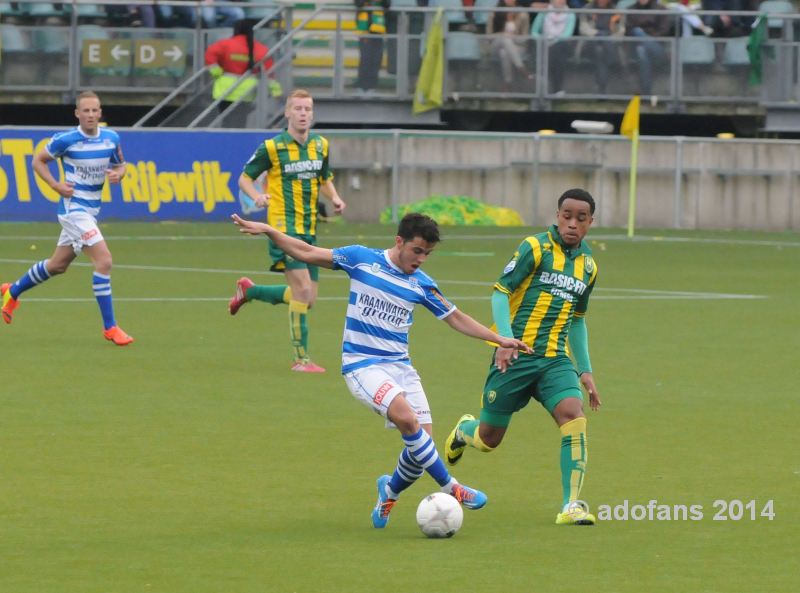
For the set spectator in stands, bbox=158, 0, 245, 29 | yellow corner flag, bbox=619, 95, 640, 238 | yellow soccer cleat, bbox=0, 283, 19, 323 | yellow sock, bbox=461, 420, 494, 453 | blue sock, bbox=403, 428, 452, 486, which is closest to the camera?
blue sock, bbox=403, 428, 452, 486

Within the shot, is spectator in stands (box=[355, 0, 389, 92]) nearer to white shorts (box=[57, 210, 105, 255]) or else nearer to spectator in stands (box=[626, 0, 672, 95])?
spectator in stands (box=[626, 0, 672, 95])

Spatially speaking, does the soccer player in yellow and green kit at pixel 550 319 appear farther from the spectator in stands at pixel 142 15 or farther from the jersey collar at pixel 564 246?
the spectator in stands at pixel 142 15

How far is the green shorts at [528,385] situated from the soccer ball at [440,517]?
85 cm

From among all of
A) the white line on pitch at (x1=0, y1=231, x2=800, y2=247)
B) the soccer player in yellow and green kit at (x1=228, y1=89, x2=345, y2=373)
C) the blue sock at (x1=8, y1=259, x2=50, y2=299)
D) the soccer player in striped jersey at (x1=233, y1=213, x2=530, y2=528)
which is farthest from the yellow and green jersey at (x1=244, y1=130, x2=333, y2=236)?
the white line on pitch at (x1=0, y1=231, x2=800, y2=247)

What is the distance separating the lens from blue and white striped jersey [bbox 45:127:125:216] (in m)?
15.3

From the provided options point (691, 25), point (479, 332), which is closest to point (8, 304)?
point (479, 332)

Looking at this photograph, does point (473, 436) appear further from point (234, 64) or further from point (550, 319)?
point (234, 64)

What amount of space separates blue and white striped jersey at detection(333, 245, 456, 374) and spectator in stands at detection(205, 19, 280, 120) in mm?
21903

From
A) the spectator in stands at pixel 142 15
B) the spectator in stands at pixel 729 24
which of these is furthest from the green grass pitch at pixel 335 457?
the spectator in stands at pixel 729 24

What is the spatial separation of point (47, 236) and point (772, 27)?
13246mm

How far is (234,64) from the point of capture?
99.2 feet

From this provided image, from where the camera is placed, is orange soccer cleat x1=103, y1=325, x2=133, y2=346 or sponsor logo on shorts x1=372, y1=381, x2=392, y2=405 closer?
sponsor logo on shorts x1=372, y1=381, x2=392, y2=405

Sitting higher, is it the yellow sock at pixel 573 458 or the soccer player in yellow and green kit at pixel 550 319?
the soccer player in yellow and green kit at pixel 550 319

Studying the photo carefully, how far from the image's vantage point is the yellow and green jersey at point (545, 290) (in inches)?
347
